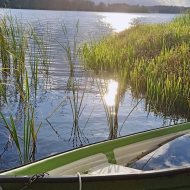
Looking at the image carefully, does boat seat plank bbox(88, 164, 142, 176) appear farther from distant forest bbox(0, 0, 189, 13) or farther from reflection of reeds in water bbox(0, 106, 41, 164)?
distant forest bbox(0, 0, 189, 13)

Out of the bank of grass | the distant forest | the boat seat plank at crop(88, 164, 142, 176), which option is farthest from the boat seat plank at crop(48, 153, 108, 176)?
the distant forest

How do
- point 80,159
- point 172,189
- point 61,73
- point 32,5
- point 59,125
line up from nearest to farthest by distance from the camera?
point 172,189 < point 80,159 < point 59,125 < point 61,73 < point 32,5

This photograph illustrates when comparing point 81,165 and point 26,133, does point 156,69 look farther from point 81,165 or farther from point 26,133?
point 81,165

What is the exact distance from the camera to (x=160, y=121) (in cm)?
1040

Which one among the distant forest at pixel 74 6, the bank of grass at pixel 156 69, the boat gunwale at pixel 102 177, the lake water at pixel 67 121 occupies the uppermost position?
the boat gunwale at pixel 102 177

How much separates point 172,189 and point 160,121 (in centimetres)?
578

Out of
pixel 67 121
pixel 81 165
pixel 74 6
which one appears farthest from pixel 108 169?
pixel 74 6

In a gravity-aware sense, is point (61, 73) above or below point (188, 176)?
below

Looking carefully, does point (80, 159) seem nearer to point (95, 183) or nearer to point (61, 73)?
point (95, 183)

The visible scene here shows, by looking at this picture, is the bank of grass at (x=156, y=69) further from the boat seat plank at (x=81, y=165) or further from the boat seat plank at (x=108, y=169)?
the boat seat plank at (x=108, y=169)

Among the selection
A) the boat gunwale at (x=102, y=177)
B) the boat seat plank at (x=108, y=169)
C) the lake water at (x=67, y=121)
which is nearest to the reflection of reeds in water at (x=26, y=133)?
the lake water at (x=67, y=121)

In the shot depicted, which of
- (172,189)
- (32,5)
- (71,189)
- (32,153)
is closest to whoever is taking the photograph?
(71,189)

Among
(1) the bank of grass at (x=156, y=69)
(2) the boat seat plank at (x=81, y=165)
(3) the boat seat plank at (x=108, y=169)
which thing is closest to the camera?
(2) the boat seat plank at (x=81, y=165)

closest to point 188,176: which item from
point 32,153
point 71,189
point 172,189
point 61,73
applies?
point 172,189
